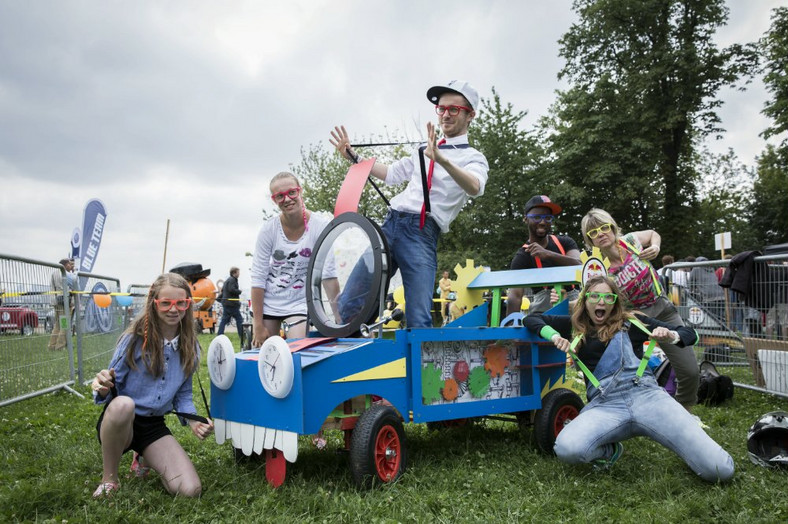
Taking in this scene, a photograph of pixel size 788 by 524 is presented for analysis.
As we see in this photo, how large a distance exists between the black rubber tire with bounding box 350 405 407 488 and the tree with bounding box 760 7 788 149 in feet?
69.6

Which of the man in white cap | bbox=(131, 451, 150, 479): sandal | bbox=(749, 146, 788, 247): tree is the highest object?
bbox=(749, 146, 788, 247): tree

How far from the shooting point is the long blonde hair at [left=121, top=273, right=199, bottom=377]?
11.9ft

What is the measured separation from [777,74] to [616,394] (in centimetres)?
2114

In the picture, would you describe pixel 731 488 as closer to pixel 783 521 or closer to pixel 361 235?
pixel 783 521

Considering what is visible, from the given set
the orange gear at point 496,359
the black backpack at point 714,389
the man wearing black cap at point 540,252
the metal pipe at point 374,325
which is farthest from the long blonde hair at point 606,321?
the black backpack at point 714,389

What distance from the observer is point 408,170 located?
451 cm

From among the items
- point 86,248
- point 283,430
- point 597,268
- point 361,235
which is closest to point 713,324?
point 597,268

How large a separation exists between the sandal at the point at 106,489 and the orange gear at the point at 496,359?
7.29 feet

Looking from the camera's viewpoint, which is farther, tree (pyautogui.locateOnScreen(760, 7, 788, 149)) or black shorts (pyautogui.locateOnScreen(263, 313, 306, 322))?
tree (pyautogui.locateOnScreen(760, 7, 788, 149))

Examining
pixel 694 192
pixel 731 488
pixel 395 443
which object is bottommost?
pixel 731 488

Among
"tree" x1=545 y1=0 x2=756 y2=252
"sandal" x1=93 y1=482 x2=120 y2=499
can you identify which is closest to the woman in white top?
"sandal" x1=93 y1=482 x2=120 y2=499

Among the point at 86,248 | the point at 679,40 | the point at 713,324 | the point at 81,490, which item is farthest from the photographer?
the point at 679,40

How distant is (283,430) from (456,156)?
6.63 feet

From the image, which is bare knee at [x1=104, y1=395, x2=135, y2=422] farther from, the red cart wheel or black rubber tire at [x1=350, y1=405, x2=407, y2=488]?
black rubber tire at [x1=350, y1=405, x2=407, y2=488]
